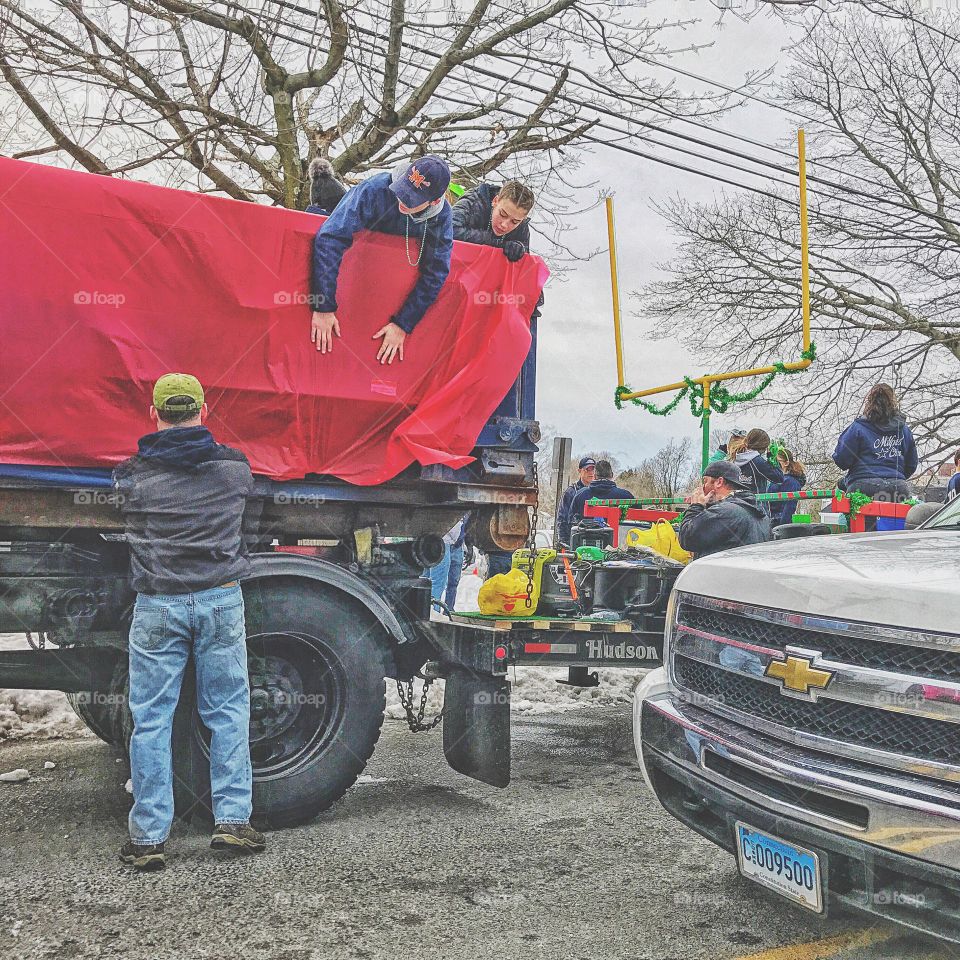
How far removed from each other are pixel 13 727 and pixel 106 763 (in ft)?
3.49

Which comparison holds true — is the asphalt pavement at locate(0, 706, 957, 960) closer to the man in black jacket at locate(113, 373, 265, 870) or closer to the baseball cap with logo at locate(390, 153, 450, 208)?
the man in black jacket at locate(113, 373, 265, 870)

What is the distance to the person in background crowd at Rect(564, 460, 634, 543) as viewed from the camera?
31.3 ft

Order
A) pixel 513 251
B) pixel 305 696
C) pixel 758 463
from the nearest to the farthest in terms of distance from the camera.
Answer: pixel 305 696 → pixel 513 251 → pixel 758 463

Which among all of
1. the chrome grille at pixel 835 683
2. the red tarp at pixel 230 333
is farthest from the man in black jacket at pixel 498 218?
the chrome grille at pixel 835 683

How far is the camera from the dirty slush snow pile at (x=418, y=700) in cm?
630

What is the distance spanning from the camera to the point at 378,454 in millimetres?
4844


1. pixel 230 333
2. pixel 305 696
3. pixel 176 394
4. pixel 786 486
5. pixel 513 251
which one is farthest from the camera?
pixel 786 486

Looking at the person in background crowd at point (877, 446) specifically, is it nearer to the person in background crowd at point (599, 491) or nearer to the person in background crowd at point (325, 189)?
the person in background crowd at point (599, 491)

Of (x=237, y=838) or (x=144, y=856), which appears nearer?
(x=144, y=856)

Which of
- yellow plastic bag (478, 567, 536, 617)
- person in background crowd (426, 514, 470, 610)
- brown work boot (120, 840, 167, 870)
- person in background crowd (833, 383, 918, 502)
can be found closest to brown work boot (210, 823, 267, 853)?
brown work boot (120, 840, 167, 870)

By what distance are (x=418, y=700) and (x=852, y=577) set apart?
516cm

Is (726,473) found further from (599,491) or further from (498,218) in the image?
(599,491)

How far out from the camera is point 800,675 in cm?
284

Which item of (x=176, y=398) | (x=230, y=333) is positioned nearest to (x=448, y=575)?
(x=230, y=333)
